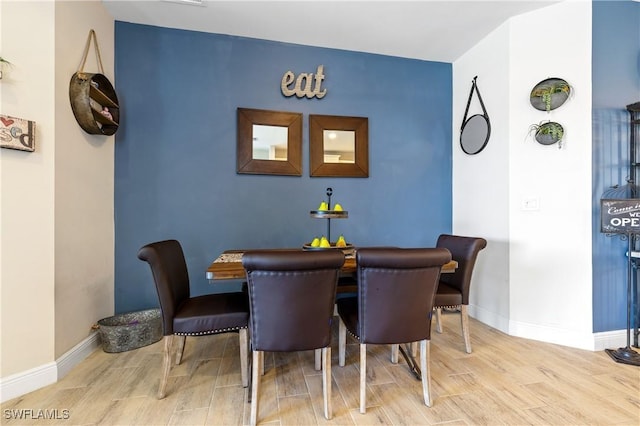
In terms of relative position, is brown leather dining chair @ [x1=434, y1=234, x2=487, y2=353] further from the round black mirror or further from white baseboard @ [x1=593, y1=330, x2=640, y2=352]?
the round black mirror

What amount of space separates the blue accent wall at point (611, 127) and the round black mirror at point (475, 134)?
2.61 feet

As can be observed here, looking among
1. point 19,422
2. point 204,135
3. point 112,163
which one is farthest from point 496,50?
point 19,422

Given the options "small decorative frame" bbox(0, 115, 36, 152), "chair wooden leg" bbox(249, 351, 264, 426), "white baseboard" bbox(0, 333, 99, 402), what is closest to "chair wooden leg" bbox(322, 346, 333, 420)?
"chair wooden leg" bbox(249, 351, 264, 426)

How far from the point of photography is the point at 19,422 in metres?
1.48

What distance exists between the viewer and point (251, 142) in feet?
9.18

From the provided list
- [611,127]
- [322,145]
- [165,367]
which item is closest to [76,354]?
[165,367]

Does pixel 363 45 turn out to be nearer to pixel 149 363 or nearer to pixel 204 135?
pixel 204 135

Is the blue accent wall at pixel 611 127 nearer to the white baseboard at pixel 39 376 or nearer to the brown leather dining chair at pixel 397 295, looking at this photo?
the brown leather dining chair at pixel 397 295

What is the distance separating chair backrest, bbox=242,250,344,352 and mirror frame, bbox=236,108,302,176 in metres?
1.56

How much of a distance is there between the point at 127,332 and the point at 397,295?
2142 mm

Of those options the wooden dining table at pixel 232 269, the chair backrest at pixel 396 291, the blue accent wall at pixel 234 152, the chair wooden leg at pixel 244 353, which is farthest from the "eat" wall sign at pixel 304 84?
the chair wooden leg at pixel 244 353

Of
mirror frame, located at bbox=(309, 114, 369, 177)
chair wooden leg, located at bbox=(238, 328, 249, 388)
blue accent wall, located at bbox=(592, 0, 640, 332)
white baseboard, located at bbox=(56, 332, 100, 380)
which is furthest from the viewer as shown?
mirror frame, located at bbox=(309, 114, 369, 177)

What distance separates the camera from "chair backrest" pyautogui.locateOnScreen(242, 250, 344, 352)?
53.6 inches

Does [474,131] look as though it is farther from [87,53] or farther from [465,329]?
[87,53]
